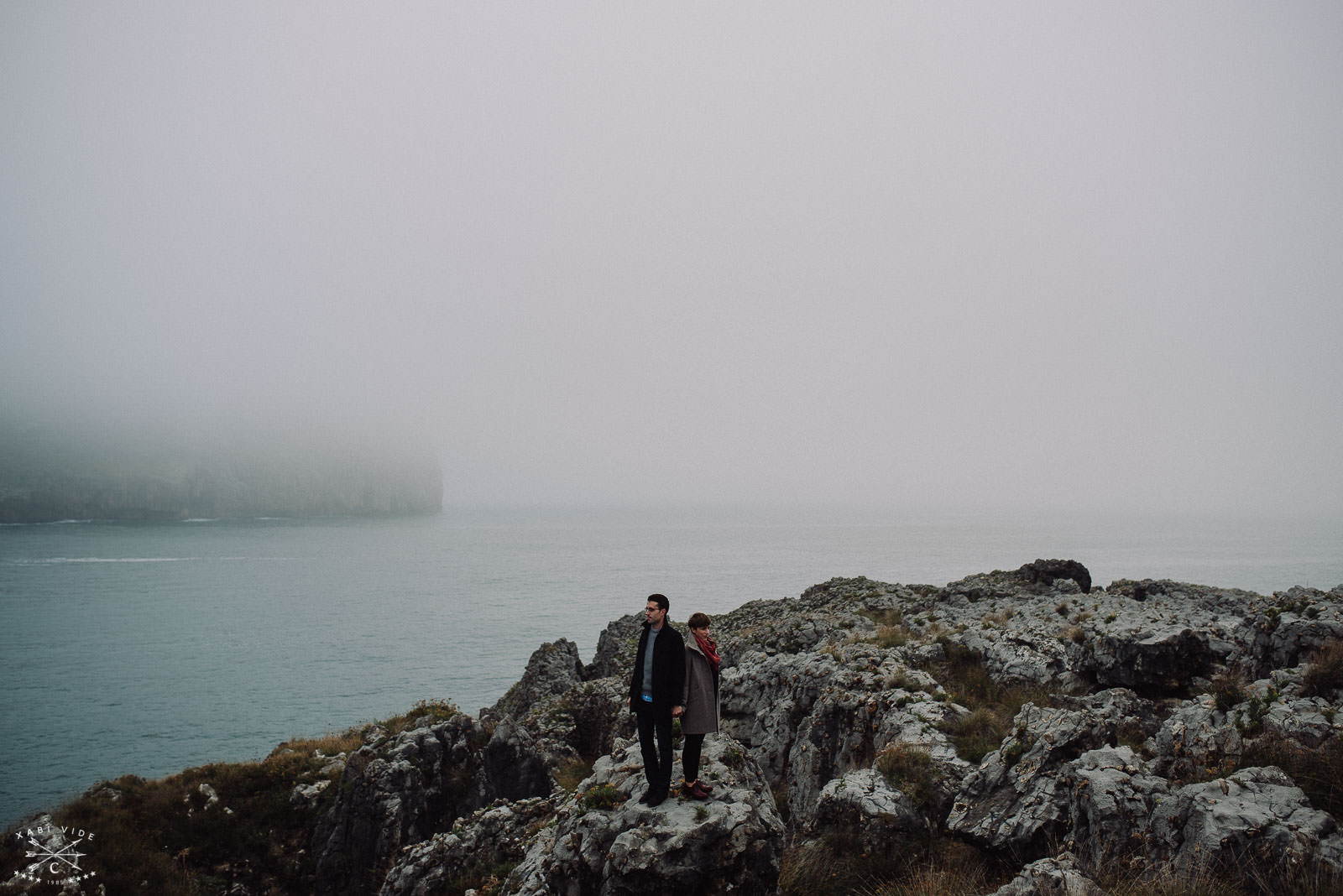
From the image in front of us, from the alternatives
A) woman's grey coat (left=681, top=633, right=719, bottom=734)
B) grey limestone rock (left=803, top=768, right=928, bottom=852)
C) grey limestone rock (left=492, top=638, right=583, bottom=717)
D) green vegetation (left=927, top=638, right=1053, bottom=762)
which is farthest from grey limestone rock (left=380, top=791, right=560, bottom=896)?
grey limestone rock (left=492, top=638, right=583, bottom=717)

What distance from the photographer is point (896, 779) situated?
1295 cm

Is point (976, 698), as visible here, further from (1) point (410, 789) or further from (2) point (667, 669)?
(1) point (410, 789)

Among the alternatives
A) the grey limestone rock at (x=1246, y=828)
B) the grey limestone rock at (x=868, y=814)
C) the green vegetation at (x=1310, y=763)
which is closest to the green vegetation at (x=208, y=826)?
the grey limestone rock at (x=868, y=814)

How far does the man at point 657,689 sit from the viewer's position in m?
10.0

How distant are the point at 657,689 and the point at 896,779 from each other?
6620mm

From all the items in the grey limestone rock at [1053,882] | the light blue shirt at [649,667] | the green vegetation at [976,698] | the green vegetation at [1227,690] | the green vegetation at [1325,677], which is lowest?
the green vegetation at [976,698]

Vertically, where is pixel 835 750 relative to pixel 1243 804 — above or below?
below

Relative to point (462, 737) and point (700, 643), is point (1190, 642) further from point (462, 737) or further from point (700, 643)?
point (462, 737)

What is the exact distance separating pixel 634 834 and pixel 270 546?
225 metres

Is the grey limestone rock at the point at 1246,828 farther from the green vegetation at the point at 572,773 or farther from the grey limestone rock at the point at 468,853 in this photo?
the green vegetation at the point at 572,773

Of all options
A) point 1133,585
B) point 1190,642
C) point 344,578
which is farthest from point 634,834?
point 344,578

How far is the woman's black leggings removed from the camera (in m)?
10.4

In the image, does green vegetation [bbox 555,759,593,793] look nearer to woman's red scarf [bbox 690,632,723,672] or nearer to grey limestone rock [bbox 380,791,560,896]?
grey limestone rock [bbox 380,791,560,896]

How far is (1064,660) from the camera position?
65.3 ft
